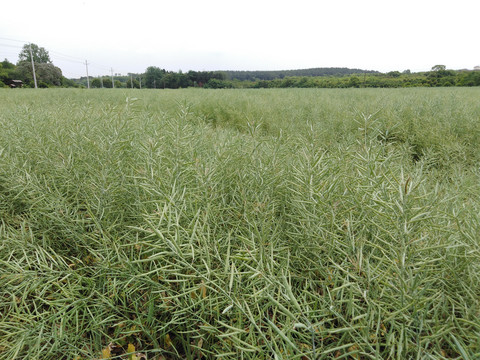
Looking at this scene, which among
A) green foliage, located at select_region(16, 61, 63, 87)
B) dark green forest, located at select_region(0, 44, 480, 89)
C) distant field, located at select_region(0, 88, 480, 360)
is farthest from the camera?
green foliage, located at select_region(16, 61, 63, 87)

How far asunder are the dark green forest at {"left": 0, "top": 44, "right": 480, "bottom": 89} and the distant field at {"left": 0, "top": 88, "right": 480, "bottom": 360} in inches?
1160

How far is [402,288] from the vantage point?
526 mm

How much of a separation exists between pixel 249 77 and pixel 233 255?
2234 inches

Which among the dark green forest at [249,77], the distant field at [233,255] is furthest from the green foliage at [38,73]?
the distant field at [233,255]

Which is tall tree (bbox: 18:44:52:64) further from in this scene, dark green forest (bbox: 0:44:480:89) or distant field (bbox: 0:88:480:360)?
distant field (bbox: 0:88:480:360)

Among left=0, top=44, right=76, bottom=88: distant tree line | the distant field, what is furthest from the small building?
the distant field

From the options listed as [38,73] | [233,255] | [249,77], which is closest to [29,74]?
[38,73]

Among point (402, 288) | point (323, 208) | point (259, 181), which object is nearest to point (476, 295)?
point (402, 288)

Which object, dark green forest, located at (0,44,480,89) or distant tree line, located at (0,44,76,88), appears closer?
dark green forest, located at (0,44,480,89)

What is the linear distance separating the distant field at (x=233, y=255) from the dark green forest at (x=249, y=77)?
2946 centimetres

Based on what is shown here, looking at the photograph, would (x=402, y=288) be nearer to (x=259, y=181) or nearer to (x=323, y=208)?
(x=323, y=208)

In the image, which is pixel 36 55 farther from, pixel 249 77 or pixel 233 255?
pixel 233 255

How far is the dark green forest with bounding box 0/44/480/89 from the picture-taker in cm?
2977

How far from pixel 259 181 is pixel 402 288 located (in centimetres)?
65
